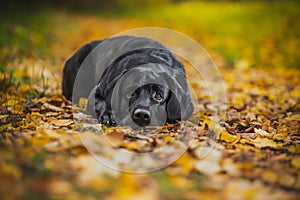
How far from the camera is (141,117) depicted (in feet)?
12.9

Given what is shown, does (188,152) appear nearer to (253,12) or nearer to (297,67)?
(297,67)

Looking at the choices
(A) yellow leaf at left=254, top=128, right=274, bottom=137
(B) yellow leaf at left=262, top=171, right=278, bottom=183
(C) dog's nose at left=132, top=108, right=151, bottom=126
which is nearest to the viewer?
(B) yellow leaf at left=262, top=171, right=278, bottom=183

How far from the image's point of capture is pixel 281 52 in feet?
30.9

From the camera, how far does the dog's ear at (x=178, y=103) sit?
4402 mm

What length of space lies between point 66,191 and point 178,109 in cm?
222

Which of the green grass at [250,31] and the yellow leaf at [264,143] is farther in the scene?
the green grass at [250,31]

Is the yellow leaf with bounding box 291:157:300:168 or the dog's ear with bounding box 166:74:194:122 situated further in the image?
the dog's ear with bounding box 166:74:194:122

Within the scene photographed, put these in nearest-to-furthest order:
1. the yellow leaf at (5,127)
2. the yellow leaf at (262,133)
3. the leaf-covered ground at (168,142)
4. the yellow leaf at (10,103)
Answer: the leaf-covered ground at (168,142) < the yellow leaf at (5,127) < the yellow leaf at (262,133) < the yellow leaf at (10,103)

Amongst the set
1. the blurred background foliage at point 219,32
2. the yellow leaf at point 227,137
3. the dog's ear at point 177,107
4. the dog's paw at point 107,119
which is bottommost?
the dog's paw at point 107,119

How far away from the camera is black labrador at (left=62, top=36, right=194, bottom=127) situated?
420 cm

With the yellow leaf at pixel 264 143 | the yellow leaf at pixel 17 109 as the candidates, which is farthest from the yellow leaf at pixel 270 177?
the yellow leaf at pixel 17 109

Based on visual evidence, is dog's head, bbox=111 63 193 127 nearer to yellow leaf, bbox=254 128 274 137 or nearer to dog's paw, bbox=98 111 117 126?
dog's paw, bbox=98 111 117 126

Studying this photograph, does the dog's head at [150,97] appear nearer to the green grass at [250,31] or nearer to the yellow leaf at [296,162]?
the yellow leaf at [296,162]

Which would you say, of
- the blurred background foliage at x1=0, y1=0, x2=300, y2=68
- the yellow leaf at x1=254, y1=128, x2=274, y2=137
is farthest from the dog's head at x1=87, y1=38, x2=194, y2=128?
the blurred background foliage at x1=0, y1=0, x2=300, y2=68
